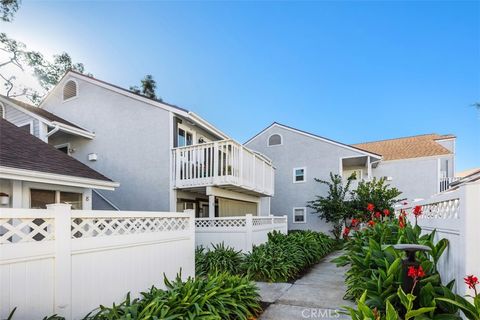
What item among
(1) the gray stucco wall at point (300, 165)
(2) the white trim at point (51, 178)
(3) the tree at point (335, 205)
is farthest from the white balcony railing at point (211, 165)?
(1) the gray stucco wall at point (300, 165)

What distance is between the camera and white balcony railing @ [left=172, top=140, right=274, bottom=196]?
31.0 feet

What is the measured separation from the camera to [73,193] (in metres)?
8.30

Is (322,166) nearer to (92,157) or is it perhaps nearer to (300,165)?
(300,165)

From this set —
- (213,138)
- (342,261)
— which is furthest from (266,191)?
(342,261)

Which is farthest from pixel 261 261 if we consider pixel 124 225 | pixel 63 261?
pixel 63 261

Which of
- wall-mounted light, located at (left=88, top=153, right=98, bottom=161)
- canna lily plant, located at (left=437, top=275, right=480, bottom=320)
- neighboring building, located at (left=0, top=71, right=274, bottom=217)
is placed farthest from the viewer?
wall-mounted light, located at (left=88, top=153, right=98, bottom=161)

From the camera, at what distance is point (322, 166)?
17.7 m

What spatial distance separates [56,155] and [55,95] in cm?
579

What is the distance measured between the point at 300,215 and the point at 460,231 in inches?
607

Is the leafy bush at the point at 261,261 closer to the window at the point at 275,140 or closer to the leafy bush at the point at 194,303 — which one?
the leafy bush at the point at 194,303

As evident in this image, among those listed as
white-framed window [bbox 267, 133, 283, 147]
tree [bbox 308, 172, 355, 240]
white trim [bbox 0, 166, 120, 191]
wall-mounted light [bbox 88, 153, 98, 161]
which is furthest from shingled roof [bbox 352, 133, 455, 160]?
white trim [bbox 0, 166, 120, 191]

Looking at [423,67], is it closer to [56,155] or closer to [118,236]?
[118,236]

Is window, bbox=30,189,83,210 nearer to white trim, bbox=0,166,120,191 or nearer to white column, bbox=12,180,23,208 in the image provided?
white column, bbox=12,180,23,208

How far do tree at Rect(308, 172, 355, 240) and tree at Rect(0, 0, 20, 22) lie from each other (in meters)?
18.0
